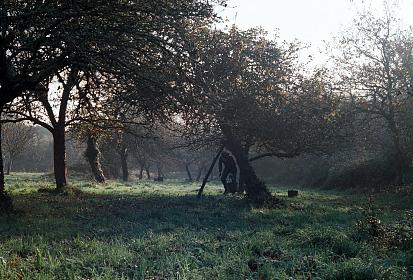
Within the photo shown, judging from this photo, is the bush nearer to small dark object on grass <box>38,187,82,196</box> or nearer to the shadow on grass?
the shadow on grass

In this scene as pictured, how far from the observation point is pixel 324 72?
21.7 m

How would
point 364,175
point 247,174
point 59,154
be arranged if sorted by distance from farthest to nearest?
1. point 364,175
2. point 59,154
3. point 247,174

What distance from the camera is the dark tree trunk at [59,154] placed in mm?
22000

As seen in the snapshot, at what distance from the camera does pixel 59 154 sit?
22.3 metres

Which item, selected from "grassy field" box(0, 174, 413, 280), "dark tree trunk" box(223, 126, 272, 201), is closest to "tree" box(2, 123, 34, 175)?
"dark tree trunk" box(223, 126, 272, 201)

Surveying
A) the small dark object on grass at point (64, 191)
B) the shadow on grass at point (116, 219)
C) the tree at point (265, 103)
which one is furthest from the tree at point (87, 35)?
the small dark object on grass at point (64, 191)

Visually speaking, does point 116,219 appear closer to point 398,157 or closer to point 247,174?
point 247,174

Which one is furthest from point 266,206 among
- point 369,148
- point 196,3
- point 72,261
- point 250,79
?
point 369,148

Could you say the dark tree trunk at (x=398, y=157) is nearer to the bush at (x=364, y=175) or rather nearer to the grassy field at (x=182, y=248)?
the bush at (x=364, y=175)

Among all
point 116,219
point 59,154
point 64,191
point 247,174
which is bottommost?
point 116,219

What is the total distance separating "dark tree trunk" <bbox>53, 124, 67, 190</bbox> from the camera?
22000 millimetres

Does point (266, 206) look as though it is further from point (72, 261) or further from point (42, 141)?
point (42, 141)

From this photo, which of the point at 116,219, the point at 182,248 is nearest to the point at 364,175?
the point at 116,219

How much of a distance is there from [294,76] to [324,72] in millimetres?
1569
